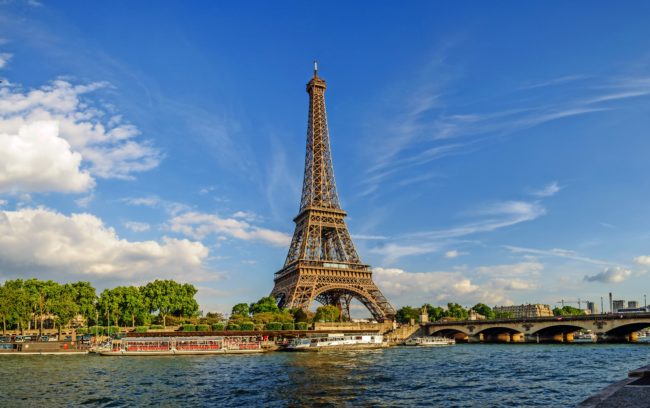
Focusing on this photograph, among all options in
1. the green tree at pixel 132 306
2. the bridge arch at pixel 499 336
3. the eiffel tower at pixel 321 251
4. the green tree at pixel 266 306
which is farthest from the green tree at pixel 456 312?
the green tree at pixel 132 306

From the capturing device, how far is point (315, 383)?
4278 cm

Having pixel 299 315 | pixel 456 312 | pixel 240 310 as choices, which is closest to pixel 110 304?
pixel 240 310

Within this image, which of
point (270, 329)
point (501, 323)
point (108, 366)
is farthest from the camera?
point (501, 323)

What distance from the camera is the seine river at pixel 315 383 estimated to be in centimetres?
3472

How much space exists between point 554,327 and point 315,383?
92210 millimetres

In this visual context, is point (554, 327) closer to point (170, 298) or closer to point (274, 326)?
point (274, 326)

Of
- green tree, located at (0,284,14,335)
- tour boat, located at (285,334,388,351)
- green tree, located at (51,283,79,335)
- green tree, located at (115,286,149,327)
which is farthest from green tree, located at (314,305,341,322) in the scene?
green tree, located at (0,284,14,335)

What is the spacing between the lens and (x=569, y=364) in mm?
57531

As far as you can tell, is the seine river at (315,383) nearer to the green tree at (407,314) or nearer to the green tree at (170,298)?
the green tree at (170,298)

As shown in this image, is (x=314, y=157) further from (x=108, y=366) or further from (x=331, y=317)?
(x=108, y=366)

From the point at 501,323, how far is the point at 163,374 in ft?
298

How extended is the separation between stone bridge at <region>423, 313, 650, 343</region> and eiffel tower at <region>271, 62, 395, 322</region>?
71.5 feet

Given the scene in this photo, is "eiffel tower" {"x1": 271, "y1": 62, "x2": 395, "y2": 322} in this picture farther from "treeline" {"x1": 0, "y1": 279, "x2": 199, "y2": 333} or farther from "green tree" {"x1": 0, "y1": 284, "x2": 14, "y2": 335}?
"green tree" {"x1": 0, "y1": 284, "x2": 14, "y2": 335}

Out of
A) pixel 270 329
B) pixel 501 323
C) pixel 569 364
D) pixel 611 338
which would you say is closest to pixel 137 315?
pixel 270 329
